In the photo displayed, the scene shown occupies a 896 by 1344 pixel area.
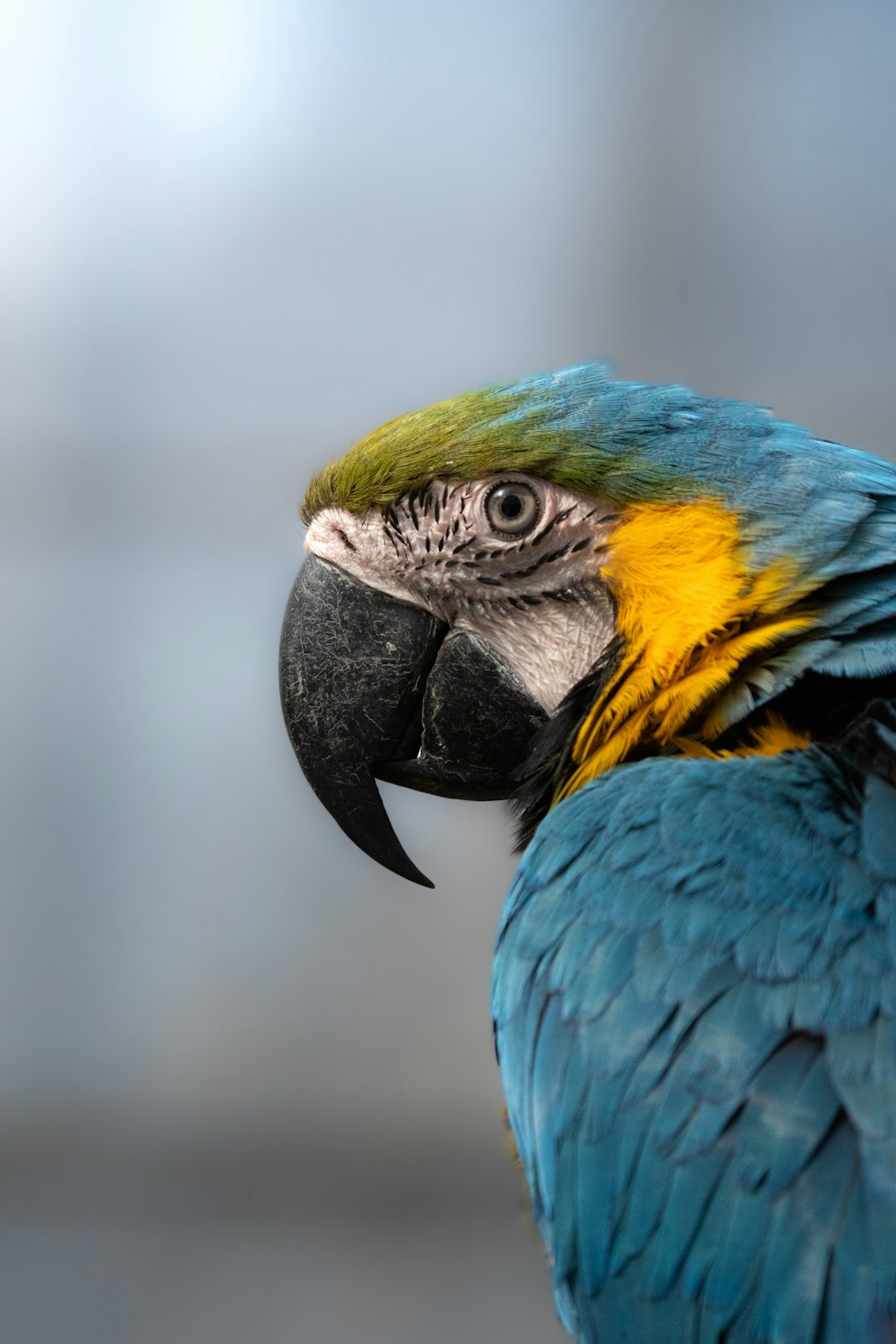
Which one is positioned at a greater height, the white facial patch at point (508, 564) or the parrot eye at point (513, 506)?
the parrot eye at point (513, 506)

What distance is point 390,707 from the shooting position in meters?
1.00

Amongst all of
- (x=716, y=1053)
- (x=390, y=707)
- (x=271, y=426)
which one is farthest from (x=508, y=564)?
(x=271, y=426)

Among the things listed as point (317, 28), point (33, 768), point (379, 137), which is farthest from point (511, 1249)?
point (317, 28)

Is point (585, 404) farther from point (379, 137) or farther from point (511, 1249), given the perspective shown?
point (511, 1249)

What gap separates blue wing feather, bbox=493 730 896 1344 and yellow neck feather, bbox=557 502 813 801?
0.32ft

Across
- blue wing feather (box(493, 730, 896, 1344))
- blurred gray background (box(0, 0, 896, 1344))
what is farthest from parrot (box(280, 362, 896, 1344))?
blurred gray background (box(0, 0, 896, 1344))

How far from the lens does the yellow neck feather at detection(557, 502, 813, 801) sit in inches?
32.7

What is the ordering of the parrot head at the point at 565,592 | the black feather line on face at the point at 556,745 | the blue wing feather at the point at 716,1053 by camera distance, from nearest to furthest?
the blue wing feather at the point at 716,1053 → the parrot head at the point at 565,592 → the black feather line on face at the point at 556,745

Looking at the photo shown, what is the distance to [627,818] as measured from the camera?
745 mm

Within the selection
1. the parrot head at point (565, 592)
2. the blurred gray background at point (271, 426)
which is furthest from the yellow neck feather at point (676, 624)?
the blurred gray background at point (271, 426)

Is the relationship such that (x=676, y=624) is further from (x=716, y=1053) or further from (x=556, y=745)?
(x=716, y=1053)

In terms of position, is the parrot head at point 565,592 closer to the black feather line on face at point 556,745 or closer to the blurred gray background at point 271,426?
the black feather line on face at point 556,745

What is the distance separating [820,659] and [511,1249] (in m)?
2.14

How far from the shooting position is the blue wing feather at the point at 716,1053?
0.59 meters
